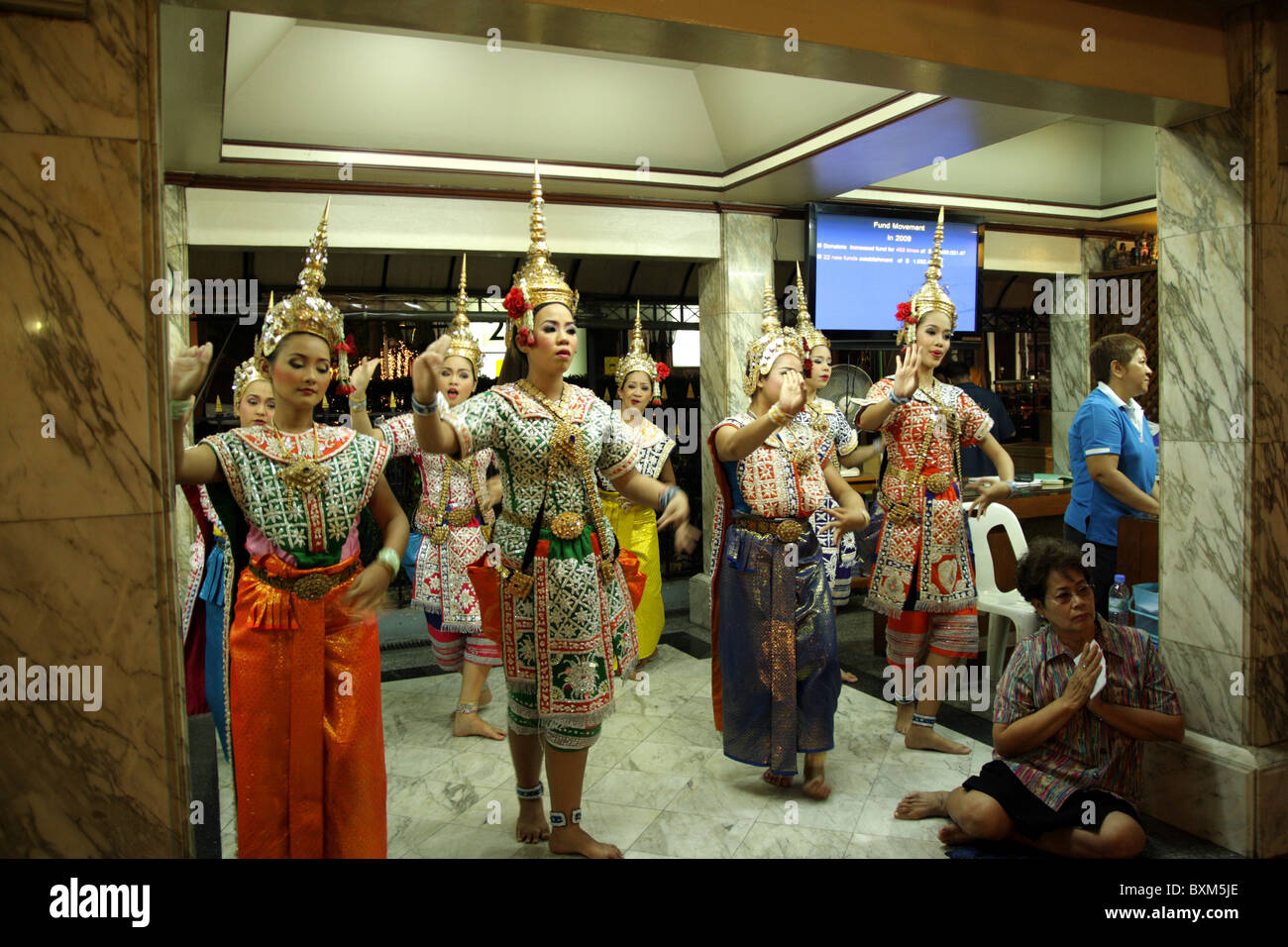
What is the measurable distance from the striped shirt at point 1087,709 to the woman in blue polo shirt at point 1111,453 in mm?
1267

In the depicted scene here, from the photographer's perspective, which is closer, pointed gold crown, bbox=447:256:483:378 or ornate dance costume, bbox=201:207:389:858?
ornate dance costume, bbox=201:207:389:858

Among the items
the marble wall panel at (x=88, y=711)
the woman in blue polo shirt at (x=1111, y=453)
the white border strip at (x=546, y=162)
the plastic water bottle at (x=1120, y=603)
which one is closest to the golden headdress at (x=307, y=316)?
the marble wall panel at (x=88, y=711)

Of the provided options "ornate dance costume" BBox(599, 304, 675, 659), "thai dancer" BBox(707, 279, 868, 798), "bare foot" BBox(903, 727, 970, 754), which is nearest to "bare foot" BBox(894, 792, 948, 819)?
"thai dancer" BBox(707, 279, 868, 798)

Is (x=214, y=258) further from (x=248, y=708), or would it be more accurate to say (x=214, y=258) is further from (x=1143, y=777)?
(x=1143, y=777)

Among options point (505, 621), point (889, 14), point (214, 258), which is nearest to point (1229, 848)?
point (505, 621)

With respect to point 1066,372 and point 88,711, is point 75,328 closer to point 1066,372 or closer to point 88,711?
point 88,711

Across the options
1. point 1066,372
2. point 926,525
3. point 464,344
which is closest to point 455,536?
point 464,344

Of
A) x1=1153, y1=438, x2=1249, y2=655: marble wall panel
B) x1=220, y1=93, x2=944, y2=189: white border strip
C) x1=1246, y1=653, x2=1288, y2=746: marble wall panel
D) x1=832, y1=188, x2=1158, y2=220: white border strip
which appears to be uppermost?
x1=832, y1=188, x2=1158, y2=220: white border strip

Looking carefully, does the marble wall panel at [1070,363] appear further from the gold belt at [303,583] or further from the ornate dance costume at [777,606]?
the gold belt at [303,583]

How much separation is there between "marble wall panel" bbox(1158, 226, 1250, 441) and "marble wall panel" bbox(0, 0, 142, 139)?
2991mm

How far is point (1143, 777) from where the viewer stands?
3049 mm

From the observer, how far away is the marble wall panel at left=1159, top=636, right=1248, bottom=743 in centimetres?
285

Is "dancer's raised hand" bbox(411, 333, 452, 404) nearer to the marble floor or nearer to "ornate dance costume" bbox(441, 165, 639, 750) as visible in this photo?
"ornate dance costume" bbox(441, 165, 639, 750)

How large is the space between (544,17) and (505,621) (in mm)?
1606
